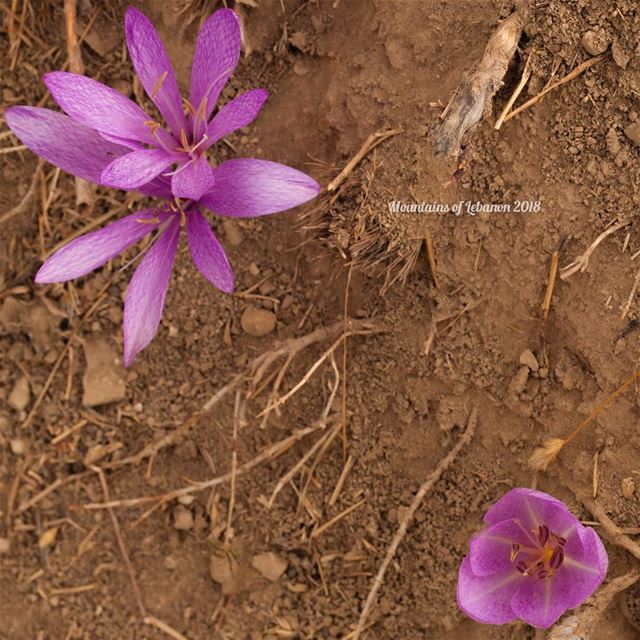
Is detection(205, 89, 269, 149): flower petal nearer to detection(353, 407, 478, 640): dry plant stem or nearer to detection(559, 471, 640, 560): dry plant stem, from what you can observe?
detection(353, 407, 478, 640): dry plant stem

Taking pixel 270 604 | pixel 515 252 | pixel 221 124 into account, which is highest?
pixel 221 124

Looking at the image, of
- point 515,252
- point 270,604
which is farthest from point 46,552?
point 515,252

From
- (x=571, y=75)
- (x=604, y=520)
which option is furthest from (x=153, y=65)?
(x=604, y=520)

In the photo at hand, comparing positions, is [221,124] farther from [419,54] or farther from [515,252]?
[515,252]

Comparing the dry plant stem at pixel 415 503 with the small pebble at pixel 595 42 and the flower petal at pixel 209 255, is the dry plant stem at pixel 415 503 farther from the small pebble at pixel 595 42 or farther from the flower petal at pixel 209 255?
the small pebble at pixel 595 42

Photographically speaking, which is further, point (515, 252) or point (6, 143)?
point (6, 143)

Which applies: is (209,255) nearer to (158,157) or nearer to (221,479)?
(158,157)
